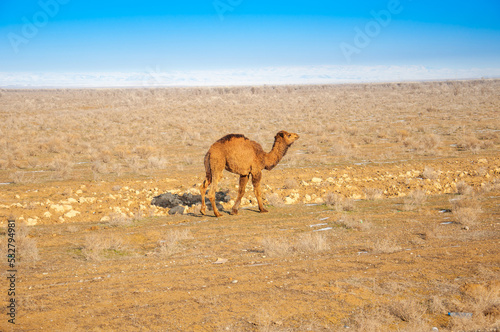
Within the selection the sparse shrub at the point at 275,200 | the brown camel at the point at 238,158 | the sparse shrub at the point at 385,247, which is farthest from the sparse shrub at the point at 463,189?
the brown camel at the point at 238,158

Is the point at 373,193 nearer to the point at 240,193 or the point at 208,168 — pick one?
the point at 240,193

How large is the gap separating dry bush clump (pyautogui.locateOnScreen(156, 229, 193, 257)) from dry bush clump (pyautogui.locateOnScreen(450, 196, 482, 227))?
673 cm

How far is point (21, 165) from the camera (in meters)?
20.9

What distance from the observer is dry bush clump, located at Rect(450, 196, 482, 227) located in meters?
9.84

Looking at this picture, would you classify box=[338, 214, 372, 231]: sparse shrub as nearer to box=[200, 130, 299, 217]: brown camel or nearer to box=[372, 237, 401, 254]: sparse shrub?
A: box=[372, 237, 401, 254]: sparse shrub

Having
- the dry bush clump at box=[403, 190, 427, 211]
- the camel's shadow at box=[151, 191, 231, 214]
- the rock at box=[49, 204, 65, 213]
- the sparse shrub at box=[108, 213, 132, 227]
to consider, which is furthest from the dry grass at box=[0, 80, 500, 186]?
the dry bush clump at box=[403, 190, 427, 211]

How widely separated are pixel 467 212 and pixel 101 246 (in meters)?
8.93

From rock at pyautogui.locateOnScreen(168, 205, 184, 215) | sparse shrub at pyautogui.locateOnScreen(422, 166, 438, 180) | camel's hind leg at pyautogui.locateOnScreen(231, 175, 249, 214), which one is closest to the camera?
camel's hind leg at pyautogui.locateOnScreen(231, 175, 249, 214)

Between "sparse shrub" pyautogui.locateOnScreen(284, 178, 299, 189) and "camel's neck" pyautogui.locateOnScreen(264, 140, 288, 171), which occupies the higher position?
"camel's neck" pyautogui.locateOnScreen(264, 140, 288, 171)

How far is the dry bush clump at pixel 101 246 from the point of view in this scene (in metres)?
8.56

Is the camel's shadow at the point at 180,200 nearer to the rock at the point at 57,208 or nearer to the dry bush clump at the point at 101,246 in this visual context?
the rock at the point at 57,208

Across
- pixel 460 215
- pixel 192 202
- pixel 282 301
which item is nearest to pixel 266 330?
pixel 282 301

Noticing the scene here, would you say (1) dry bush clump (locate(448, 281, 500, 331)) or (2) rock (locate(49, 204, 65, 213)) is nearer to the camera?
(1) dry bush clump (locate(448, 281, 500, 331))

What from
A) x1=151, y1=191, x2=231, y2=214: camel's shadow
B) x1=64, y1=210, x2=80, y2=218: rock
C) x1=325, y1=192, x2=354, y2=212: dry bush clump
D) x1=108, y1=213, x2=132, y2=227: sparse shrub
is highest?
x1=325, y1=192, x2=354, y2=212: dry bush clump
